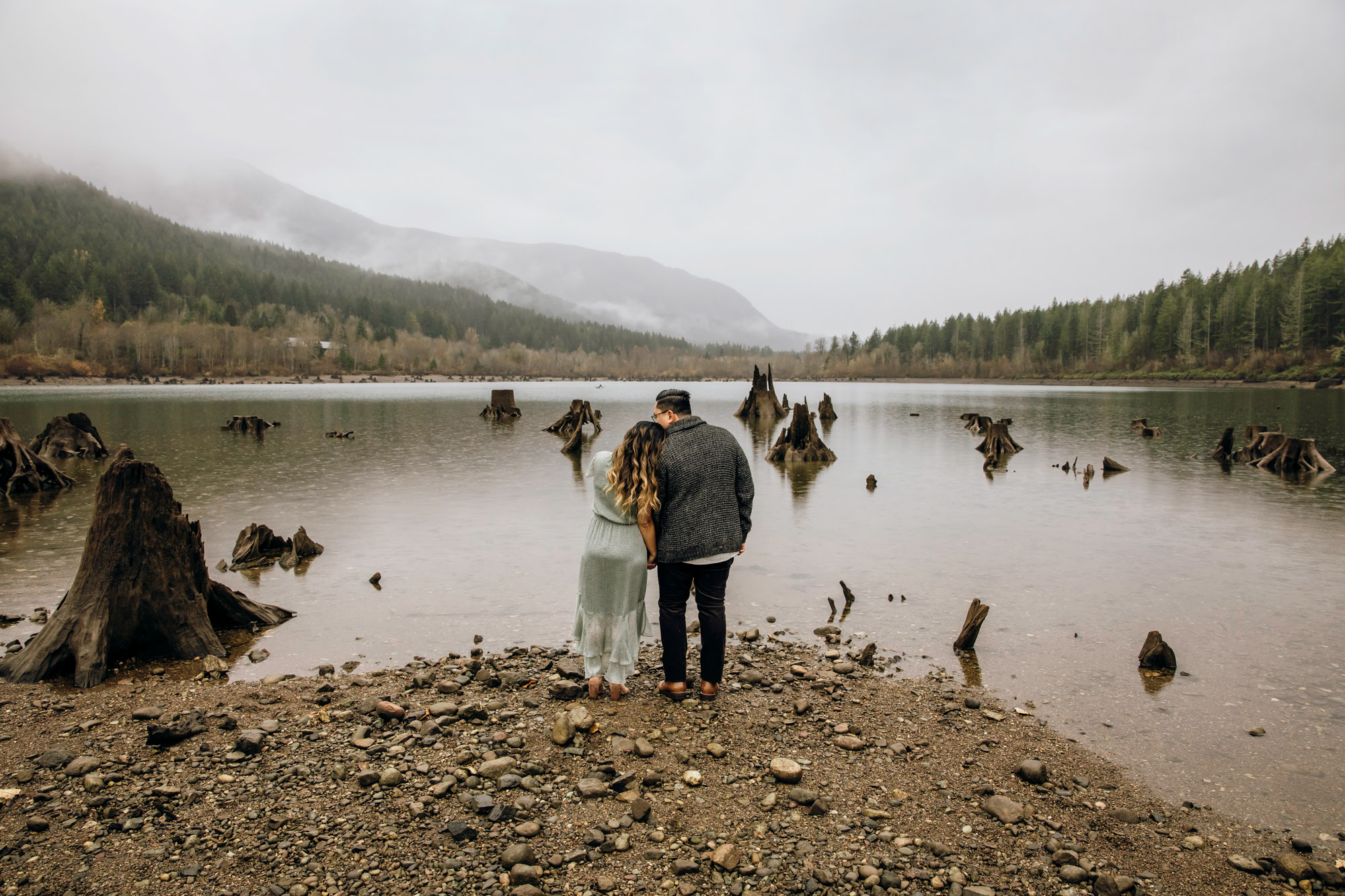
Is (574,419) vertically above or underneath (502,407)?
underneath

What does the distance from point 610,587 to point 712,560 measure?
905 mm

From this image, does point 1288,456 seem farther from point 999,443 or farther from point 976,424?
point 976,424

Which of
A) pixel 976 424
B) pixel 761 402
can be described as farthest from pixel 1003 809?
pixel 761 402

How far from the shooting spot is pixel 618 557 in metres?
5.77

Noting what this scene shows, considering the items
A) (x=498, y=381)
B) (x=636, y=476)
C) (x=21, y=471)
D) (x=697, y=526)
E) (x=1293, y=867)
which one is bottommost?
(x=1293, y=867)

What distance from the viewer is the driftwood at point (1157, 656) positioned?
282 inches

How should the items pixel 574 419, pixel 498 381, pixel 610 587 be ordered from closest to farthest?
1. pixel 610 587
2. pixel 574 419
3. pixel 498 381

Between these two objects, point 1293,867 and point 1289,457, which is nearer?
point 1293,867

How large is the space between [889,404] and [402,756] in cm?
7179

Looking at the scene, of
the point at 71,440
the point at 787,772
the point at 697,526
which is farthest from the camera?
the point at 71,440

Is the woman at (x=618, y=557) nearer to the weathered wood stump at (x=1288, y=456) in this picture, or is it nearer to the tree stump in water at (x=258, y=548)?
the tree stump in water at (x=258, y=548)

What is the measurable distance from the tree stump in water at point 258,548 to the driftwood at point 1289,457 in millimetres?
29409

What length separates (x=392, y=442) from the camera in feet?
106

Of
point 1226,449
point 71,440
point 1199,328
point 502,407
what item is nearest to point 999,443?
point 1226,449
